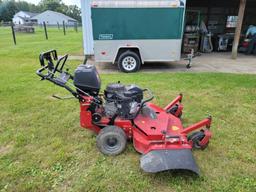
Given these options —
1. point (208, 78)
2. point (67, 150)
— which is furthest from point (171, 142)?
point (208, 78)

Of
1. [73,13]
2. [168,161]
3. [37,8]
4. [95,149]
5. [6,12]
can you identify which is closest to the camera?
[168,161]

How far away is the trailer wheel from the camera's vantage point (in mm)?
6859

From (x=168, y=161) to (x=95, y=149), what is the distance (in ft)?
3.59

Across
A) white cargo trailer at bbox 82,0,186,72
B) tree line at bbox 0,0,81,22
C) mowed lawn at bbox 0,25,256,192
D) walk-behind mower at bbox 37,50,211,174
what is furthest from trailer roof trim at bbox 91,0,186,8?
tree line at bbox 0,0,81,22

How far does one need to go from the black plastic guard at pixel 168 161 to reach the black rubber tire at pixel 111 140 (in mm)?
455

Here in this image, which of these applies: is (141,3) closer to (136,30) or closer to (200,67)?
(136,30)

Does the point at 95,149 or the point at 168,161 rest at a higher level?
the point at 168,161

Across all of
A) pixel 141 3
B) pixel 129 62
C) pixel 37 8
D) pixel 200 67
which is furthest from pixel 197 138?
pixel 37 8

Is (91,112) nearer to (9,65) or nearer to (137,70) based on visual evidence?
(137,70)

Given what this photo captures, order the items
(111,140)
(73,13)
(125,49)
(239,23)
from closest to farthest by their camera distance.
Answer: (111,140) < (125,49) < (239,23) < (73,13)

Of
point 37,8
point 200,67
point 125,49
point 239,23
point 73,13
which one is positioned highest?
point 37,8

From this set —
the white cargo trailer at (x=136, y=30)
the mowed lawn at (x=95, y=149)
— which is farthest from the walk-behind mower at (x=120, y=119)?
the white cargo trailer at (x=136, y=30)

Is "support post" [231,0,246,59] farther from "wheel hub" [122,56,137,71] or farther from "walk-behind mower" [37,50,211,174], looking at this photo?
"walk-behind mower" [37,50,211,174]

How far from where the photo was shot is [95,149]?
2898mm
